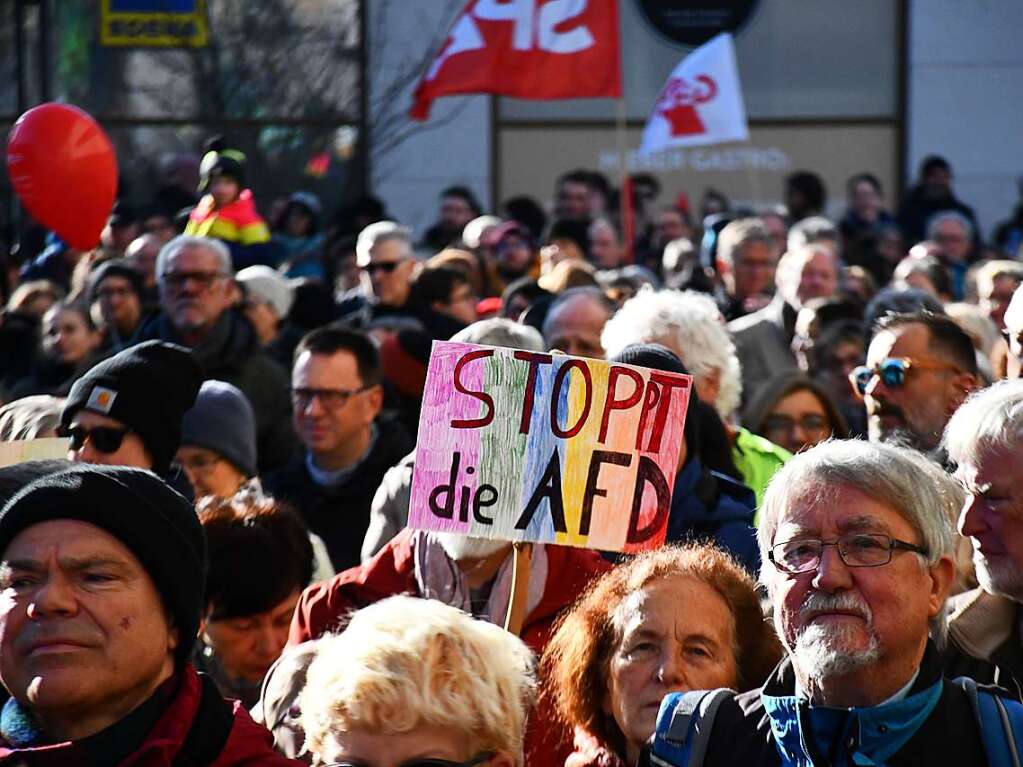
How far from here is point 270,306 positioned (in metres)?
9.35

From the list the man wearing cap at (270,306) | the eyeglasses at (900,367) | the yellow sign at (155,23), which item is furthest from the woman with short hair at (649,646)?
the yellow sign at (155,23)

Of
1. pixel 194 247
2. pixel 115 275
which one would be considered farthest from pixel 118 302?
pixel 194 247

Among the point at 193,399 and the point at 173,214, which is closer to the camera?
the point at 193,399

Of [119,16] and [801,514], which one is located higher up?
[119,16]

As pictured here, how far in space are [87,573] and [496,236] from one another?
8469mm

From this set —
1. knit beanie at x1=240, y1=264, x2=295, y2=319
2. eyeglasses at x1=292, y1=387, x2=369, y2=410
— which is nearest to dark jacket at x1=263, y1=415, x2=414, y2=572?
eyeglasses at x1=292, y1=387, x2=369, y2=410

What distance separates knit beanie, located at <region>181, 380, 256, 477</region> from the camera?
6.21 metres

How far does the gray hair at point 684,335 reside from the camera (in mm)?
6230

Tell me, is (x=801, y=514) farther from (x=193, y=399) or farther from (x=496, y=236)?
(x=496, y=236)

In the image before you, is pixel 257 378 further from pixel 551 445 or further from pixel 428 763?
pixel 428 763

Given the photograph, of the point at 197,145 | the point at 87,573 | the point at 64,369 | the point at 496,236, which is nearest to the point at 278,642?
the point at 87,573

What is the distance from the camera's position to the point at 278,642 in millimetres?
4922

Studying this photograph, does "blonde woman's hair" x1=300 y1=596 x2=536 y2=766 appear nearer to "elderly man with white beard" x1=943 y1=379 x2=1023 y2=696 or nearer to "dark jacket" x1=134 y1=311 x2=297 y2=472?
"elderly man with white beard" x1=943 y1=379 x2=1023 y2=696

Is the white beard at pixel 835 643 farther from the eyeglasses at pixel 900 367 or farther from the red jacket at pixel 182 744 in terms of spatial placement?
the eyeglasses at pixel 900 367
